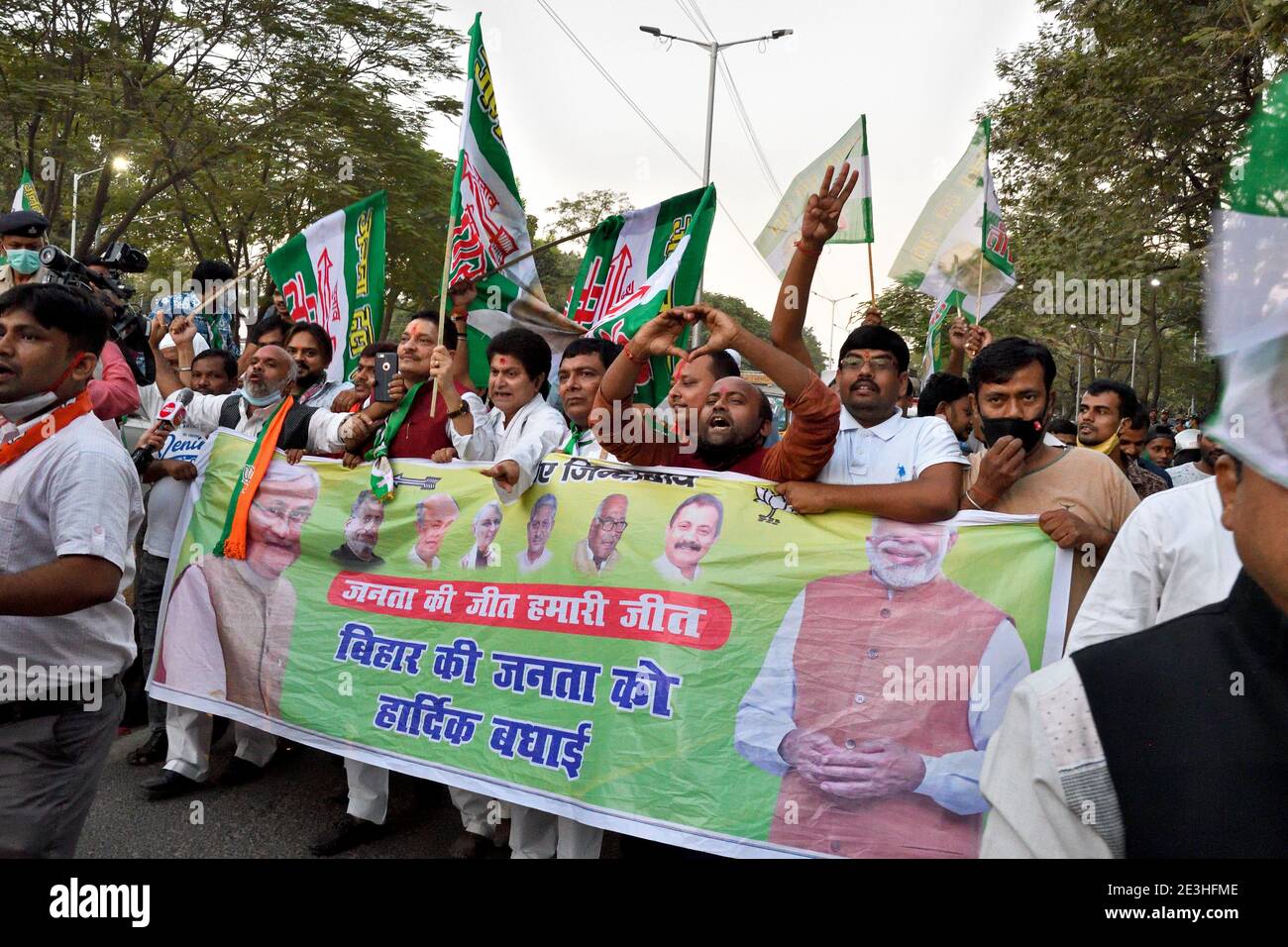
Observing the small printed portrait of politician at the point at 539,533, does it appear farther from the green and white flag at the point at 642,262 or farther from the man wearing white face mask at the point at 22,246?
the man wearing white face mask at the point at 22,246

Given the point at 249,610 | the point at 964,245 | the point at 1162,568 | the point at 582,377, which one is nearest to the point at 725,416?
the point at 582,377

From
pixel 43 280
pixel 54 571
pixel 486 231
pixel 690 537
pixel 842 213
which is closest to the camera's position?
pixel 54 571

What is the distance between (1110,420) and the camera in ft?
16.7

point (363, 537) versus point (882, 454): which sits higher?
point (882, 454)

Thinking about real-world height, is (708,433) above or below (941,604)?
above

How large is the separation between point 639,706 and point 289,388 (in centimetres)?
281

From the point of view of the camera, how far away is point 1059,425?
7965 millimetres

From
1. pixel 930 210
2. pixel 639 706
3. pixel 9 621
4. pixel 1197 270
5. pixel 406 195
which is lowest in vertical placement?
pixel 639 706

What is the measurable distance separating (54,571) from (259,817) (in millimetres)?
2236

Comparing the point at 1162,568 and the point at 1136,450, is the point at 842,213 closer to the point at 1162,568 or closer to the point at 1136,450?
the point at 1136,450

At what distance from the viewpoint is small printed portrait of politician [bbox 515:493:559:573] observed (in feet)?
11.7

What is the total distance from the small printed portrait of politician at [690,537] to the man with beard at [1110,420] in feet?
8.78
